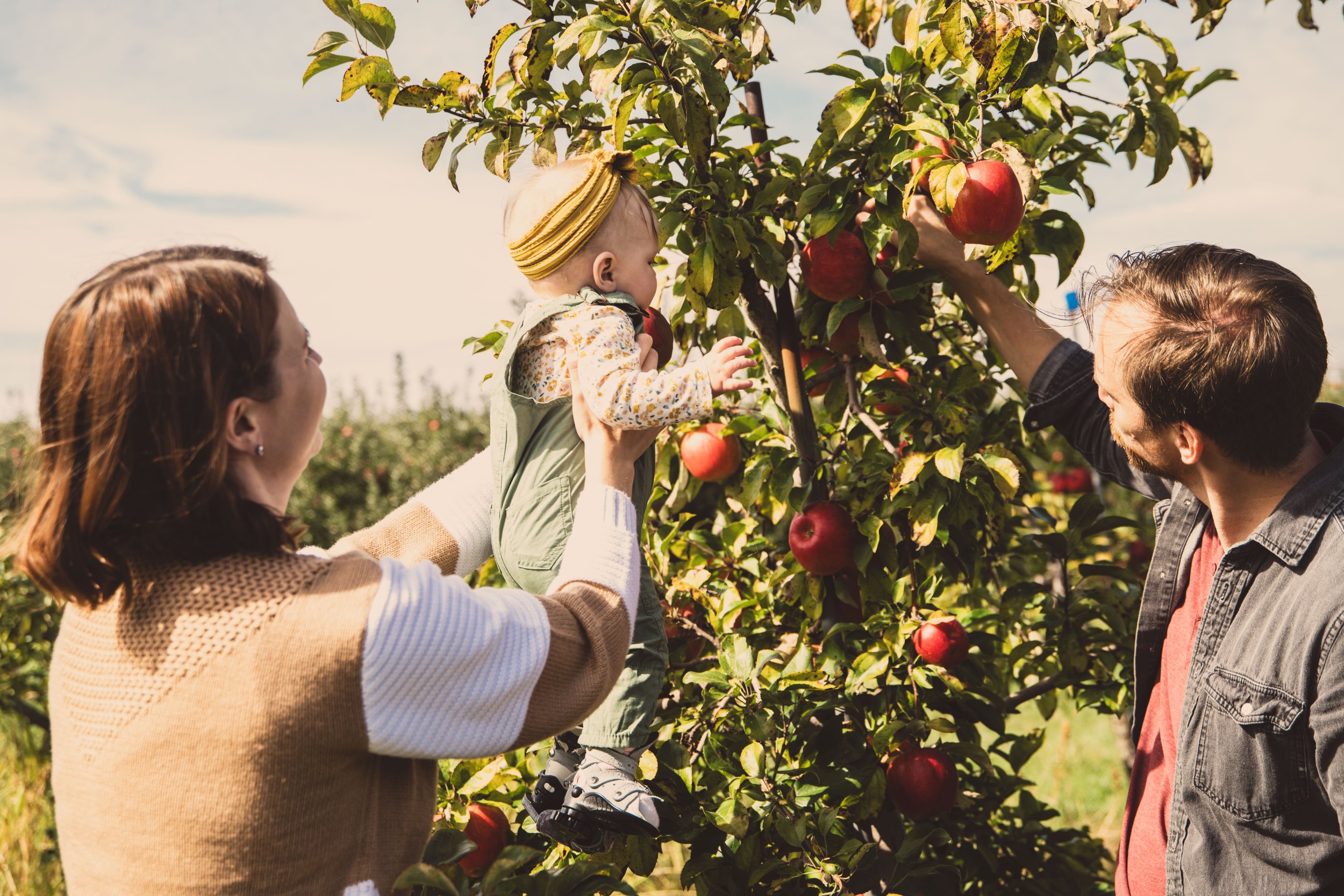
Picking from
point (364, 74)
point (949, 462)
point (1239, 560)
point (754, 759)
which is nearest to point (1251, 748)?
point (1239, 560)

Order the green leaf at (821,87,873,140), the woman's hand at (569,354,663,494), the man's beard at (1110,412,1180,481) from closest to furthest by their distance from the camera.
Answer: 1. the woman's hand at (569,354,663,494)
2. the man's beard at (1110,412,1180,481)
3. the green leaf at (821,87,873,140)

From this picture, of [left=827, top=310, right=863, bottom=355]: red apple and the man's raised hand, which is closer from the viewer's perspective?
the man's raised hand

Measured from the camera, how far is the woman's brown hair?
106cm

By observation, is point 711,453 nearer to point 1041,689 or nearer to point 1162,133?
point 1041,689

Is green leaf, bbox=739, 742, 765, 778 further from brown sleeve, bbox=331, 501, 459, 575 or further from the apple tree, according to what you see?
brown sleeve, bbox=331, 501, 459, 575

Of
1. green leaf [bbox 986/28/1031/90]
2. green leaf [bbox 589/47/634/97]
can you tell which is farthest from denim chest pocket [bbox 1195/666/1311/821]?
green leaf [bbox 589/47/634/97]

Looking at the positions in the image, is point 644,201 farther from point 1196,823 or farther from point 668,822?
point 1196,823

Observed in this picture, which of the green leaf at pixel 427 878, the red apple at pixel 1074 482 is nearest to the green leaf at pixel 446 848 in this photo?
the green leaf at pixel 427 878

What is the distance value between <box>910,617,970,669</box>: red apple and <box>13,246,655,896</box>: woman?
41.1 inches

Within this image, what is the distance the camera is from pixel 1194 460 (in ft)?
4.98

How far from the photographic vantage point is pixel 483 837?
184 cm

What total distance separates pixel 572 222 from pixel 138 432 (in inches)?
30.4

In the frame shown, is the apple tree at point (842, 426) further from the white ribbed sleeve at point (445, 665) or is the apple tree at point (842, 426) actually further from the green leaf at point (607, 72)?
the white ribbed sleeve at point (445, 665)

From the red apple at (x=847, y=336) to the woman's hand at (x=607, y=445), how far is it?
74 centimetres
